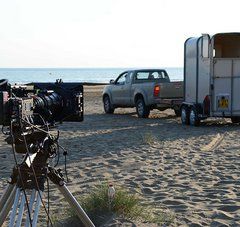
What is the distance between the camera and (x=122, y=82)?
819 inches

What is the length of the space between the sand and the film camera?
175 cm

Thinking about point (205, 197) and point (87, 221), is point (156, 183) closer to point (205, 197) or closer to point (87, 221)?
point (205, 197)

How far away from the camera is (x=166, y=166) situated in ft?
30.0

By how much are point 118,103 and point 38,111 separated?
666 inches

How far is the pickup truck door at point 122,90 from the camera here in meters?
20.3

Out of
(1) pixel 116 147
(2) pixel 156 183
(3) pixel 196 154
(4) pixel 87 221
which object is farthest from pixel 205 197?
(1) pixel 116 147

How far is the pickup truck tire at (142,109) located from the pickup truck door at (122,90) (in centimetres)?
102

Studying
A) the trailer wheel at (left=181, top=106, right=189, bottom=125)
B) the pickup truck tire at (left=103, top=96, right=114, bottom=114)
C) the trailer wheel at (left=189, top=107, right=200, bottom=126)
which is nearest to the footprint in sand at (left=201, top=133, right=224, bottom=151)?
the trailer wheel at (left=189, top=107, right=200, bottom=126)

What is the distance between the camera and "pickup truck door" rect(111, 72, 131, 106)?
20.3m

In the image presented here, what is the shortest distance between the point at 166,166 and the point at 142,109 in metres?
9.93

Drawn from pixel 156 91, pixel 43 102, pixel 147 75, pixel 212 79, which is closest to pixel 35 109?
pixel 43 102

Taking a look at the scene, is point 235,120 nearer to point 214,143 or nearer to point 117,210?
point 214,143

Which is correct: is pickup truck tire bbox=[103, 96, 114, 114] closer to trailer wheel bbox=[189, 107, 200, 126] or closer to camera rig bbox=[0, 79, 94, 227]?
trailer wheel bbox=[189, 107, 200, 126]

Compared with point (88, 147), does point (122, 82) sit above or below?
above
